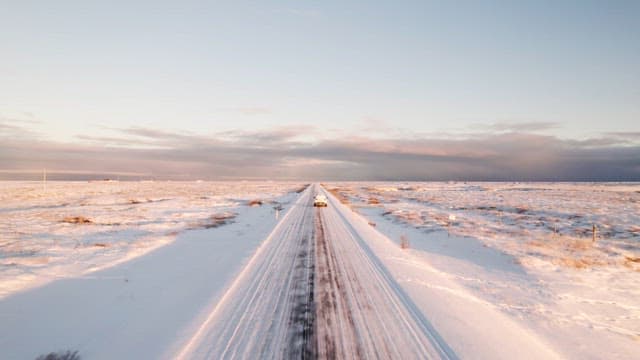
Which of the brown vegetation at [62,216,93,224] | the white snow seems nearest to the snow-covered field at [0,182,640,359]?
the white snow

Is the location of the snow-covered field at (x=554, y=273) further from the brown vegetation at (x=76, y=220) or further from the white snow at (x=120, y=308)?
the brown vegetation at (x=76, y=220)

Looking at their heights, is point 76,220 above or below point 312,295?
below

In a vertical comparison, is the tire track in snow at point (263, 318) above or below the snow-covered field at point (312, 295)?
above

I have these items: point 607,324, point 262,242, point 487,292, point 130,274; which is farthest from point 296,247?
point 607,324

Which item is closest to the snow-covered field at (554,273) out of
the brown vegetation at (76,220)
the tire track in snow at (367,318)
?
the tire track in snow at (367,318)

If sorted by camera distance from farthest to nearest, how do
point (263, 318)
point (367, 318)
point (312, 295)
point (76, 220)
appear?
point (76, 220)
point (312, 295)
point (367, 318)
point (263, 318)

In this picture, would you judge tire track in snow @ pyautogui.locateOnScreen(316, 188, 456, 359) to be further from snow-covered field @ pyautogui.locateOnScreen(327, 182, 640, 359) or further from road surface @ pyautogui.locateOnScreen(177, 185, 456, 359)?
snow-covered field @ pyautogui.locateOnScreen(327, 182, 640, 359)

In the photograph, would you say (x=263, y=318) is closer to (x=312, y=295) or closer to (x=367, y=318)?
(x=312, y=295)

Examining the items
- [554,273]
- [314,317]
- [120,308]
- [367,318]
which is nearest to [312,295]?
[314,317]
